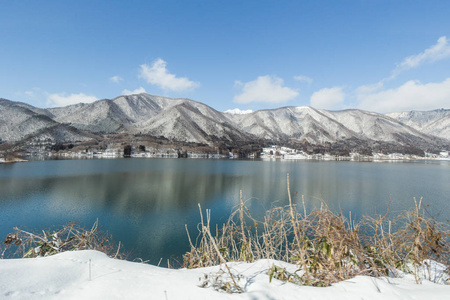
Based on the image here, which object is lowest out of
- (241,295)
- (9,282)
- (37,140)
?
(241,295)

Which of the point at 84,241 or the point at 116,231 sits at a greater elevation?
the point at 84,241

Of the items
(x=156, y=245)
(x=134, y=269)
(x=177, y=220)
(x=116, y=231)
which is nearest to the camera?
(x=134, y=269)

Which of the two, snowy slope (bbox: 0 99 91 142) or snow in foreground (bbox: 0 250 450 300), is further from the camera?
snowy slope (bbox: 0 99 91 142)

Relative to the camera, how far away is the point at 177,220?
15805 millimetres

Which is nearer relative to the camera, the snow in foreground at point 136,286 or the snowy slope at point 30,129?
the snow in foreground at point 136,286

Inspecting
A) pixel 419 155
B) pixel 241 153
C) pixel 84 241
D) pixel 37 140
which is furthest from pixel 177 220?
pixel 419 155

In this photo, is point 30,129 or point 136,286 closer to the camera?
point 136,286

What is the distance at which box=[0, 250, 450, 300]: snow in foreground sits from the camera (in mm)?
2250

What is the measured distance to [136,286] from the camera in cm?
247

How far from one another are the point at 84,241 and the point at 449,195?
36579 millimetres

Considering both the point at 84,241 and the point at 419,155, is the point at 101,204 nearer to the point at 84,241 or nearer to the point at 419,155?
the point at 84,241

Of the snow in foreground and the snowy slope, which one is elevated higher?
the snowy slope

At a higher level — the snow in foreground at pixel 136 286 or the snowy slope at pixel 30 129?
the snowy slope at pixel 30 129

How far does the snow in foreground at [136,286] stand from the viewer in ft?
7.38
